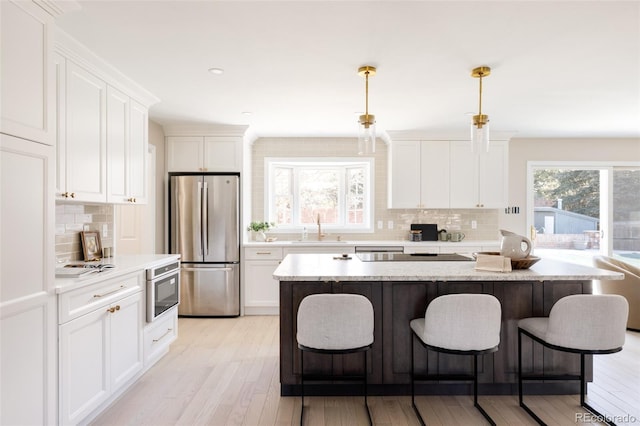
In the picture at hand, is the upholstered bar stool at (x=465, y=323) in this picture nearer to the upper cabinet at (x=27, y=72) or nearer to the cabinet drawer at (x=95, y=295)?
the cabinet drawer at (x=95, y=295)

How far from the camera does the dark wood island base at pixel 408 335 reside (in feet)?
8.25

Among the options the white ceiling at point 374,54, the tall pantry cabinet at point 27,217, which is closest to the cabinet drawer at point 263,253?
the white ceiling at point 374,54

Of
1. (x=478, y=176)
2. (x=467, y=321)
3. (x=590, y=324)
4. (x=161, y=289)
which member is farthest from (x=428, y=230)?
(x=161, y=289)

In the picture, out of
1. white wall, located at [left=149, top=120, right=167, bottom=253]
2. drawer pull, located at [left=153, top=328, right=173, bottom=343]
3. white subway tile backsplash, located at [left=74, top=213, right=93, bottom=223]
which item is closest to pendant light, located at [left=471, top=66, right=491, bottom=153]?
drawer pull, located at [left=153, top=328, right=173, bottom=343]

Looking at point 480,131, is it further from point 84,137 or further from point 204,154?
point 204,154

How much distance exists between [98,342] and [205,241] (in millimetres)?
2223

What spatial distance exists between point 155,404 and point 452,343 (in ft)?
6.55

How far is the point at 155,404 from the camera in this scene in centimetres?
245

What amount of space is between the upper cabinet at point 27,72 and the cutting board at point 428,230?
14.2 feet

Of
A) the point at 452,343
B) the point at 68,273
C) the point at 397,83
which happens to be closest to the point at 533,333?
the point at 452,343

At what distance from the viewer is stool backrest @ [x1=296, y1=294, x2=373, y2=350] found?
206 centimetres

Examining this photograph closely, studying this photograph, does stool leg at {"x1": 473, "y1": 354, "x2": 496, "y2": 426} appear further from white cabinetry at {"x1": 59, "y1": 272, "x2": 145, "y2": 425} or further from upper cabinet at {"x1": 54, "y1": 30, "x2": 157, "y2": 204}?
upper cabinet at {"x1": 54, "y1": 30, "x2": 157, "y2": 204}

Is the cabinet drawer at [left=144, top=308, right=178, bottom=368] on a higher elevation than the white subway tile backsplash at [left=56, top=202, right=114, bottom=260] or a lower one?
lower

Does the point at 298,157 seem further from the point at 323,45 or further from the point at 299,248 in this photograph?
the point at 323,45
